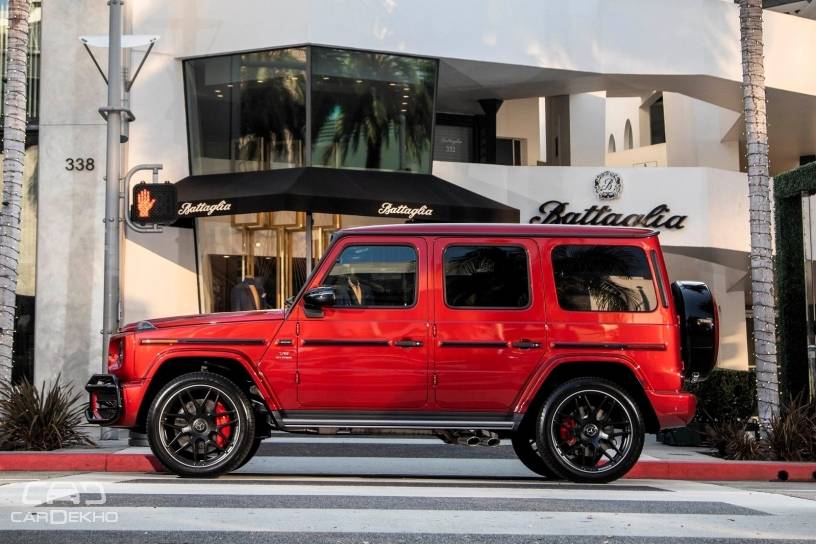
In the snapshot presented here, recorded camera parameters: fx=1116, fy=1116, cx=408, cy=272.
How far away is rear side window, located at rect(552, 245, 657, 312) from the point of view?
920 cm

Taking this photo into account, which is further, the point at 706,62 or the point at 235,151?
the point at 706,62

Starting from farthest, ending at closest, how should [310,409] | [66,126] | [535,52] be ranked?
[535,52]
[66,126]
[310,409]

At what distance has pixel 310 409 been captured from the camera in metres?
8.98

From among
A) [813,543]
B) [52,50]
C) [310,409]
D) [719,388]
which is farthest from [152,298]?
[813,543]

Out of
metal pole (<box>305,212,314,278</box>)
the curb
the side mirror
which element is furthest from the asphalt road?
metal pole (<box>305,212,314,278</box>)

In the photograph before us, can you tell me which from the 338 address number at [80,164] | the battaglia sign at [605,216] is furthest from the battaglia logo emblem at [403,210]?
the 338 address number at [80,164]

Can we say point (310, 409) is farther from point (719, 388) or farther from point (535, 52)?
point (535, 52)

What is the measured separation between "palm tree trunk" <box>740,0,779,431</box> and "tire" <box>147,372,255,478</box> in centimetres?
639

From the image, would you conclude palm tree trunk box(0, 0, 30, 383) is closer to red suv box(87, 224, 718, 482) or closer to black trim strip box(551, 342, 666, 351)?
red suv box(87, 224, 718, 482)

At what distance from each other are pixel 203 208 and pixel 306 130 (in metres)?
2.58

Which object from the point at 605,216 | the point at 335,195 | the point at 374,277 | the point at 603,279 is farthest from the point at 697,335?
the point at 605,216

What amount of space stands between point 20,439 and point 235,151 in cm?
1082

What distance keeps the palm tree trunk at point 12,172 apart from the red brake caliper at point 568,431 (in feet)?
23.4

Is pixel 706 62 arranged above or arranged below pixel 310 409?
above
